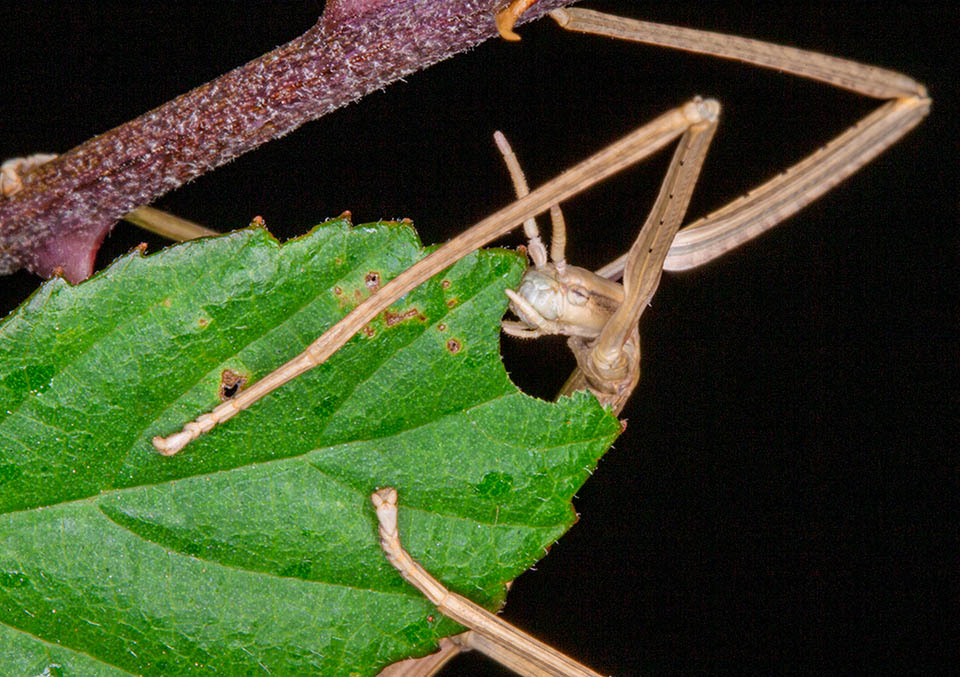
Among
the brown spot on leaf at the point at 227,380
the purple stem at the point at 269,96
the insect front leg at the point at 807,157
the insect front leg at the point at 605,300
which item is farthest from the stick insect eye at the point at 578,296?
the brown spot on leaf at the point at 227,380

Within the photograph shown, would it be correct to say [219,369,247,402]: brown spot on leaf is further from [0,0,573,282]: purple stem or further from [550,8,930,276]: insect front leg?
[550,8,930,276]: insect front leg

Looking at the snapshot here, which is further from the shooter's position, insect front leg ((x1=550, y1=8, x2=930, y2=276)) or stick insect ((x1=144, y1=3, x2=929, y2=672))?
insect front leg ((x1=550, y1=8, x2=930, y2=276))

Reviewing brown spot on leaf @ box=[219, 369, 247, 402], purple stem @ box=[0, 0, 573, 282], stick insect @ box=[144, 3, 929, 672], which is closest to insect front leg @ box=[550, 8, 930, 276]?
stick insect @ box=[144, 3, 929, 672]

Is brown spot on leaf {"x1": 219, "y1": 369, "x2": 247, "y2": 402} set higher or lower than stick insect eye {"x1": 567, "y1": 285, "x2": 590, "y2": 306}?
lower

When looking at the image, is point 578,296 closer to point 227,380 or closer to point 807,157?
point 807,157

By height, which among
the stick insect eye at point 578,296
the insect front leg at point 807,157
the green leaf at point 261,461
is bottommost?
the green leaf at point 261,461

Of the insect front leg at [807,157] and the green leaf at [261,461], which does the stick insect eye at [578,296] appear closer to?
the insect front leg at [807,157]

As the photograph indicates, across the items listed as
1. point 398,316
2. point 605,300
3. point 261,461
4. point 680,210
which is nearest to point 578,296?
point 605,300
